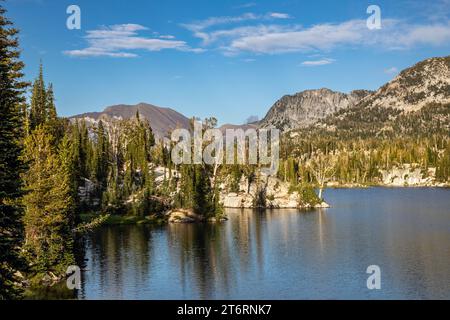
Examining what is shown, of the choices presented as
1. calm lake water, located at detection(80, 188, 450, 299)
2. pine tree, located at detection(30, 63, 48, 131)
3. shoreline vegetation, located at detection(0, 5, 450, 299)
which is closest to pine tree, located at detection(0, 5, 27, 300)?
shoreline vegetation, located at detection(0, 5, 450, 299)

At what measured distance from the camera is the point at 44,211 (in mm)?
60000

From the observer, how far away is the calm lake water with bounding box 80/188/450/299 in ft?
187

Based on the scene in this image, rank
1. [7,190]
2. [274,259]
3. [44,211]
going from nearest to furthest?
[7,190] → [44,211] → [274,259]

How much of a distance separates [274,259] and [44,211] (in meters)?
33.2

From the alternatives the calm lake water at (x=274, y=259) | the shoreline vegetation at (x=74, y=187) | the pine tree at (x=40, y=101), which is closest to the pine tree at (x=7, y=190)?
the shoreline vegetation at (x=74, y=187)

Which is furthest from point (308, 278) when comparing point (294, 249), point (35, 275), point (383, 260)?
point (35, 275)

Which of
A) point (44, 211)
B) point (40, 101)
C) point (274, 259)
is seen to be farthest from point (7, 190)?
point (40, 101)

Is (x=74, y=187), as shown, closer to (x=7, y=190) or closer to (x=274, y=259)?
(x=274, y=259)

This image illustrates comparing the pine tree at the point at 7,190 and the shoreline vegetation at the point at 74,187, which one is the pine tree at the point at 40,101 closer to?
the shoreline vegetation at the point at 74,187

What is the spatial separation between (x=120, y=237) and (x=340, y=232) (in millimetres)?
42137

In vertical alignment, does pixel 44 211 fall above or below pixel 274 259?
above

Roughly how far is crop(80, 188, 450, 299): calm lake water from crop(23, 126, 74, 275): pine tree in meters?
5.17

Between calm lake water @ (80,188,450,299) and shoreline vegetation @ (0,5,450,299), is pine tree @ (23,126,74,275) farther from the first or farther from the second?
calm lake water @ (80,188,450,299)

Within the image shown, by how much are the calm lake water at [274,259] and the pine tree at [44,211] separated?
16.9 ft
